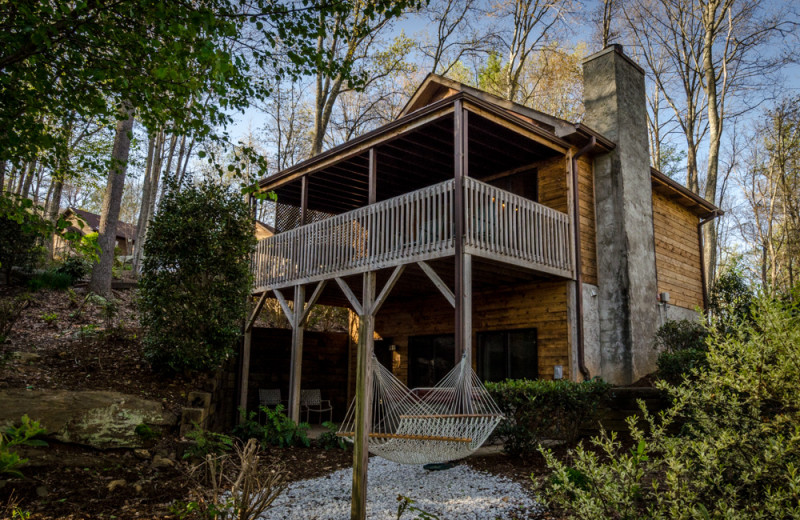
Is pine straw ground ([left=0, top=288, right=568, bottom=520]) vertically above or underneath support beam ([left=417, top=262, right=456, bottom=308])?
underneath

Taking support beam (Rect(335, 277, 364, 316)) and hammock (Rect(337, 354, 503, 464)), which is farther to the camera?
support beam (Rect(335, 277, 364, 316))

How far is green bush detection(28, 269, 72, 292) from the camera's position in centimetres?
1211

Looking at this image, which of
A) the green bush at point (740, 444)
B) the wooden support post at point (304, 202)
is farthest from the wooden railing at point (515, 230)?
the green bush at point (740, 444)

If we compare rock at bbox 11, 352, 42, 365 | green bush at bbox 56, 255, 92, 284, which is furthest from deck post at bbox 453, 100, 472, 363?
green bush at bbox 56, 255, 92, 284

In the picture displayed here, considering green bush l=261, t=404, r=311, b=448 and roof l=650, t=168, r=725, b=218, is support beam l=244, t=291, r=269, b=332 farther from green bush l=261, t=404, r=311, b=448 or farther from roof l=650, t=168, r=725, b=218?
roof l=650, t=168, r=725, b=218

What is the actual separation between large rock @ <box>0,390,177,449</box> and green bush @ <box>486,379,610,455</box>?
13.5 feet

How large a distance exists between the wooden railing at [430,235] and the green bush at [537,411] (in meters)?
2.10

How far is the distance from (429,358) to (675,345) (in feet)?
15.8

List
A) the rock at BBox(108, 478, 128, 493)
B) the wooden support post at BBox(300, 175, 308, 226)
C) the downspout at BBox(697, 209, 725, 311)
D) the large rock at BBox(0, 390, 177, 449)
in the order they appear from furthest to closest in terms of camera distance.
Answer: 1. the downspout at BBox(697, 209, 725, 311)
2. the wooden support post at BBox(300, 175, 308, 226)
3. the large rock at BBox(0, 390, 177, 449)
4. the rock at BBox(108, 478, 128, 493)

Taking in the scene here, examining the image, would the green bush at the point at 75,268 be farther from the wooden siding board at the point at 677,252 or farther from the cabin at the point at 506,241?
the wooden siding board at the point at 677,252

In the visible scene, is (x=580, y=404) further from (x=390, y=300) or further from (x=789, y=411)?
(x=390, y=300)

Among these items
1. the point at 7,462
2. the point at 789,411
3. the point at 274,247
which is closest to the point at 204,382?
the point at 274,247

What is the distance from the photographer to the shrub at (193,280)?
27.5 feet

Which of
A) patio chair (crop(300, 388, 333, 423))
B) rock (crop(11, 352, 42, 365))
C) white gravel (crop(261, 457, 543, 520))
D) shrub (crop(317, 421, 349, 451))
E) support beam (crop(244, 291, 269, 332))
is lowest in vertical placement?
white gravel (crop(261, 457, 543, 520))
